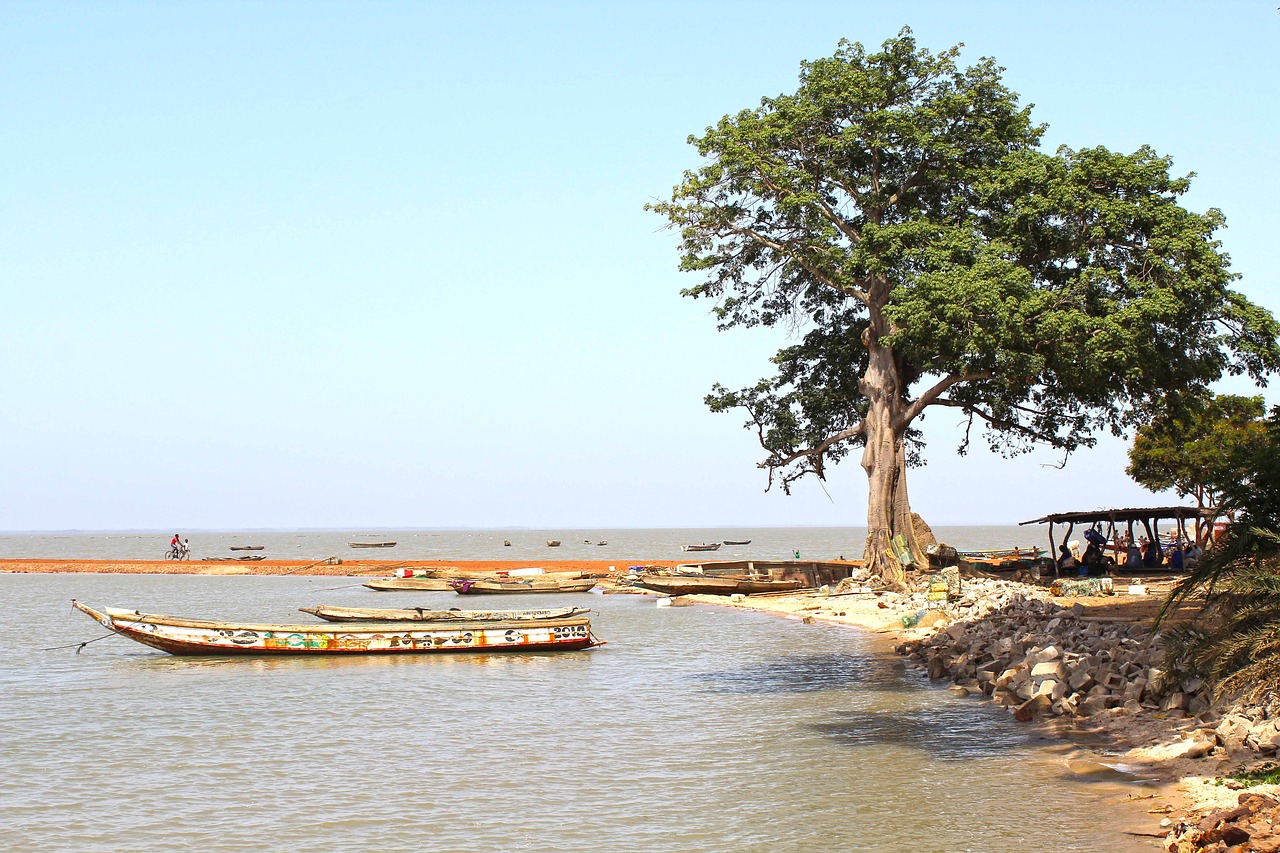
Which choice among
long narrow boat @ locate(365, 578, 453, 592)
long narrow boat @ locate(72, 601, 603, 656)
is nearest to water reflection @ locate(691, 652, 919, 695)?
long narrow boat @ locate(72, 601, 603, 656)

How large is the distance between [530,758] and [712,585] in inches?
1128

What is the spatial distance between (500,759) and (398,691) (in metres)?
6.92

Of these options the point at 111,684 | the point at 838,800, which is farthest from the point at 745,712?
the point at 111,684

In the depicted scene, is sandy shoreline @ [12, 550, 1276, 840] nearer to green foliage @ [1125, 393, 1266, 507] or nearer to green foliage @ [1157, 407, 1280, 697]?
green foliage @ [1157, 407, 1280, 697]

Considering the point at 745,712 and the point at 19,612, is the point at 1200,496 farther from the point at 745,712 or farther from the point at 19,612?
the point at 19,612

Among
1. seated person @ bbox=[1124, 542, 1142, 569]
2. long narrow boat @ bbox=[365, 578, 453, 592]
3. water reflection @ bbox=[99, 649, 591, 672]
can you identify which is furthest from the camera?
long narrow boat @ bbox=[365, 578, 453, 592]

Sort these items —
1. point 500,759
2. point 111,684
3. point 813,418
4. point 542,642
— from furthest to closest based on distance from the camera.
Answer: point 813,418 < point 542,642 < point 111,684 < point 500,759

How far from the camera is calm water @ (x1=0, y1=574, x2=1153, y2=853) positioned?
1134 centimetres

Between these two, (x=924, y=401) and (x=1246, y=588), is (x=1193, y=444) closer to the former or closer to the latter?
(x=924, y=401)

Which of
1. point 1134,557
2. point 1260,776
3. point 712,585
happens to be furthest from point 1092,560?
point 1260,776

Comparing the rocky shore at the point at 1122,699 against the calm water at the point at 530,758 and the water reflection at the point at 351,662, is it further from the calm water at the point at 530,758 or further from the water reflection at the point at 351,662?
the water reflection at the point at 351,662

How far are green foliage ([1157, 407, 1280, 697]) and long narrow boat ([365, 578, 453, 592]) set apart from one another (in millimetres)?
41598

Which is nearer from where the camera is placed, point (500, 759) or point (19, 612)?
point (500, 759)

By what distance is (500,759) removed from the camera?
1501 cm
